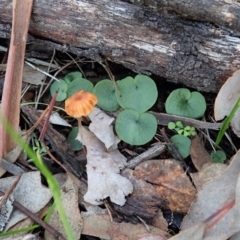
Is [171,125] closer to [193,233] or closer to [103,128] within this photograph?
[103,128]

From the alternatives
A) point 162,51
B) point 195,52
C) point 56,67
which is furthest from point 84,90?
point 195,52

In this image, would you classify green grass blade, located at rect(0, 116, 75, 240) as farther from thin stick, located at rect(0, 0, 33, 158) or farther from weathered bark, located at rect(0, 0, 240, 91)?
weathered bark, located at rect(0, 0, 240, 91)

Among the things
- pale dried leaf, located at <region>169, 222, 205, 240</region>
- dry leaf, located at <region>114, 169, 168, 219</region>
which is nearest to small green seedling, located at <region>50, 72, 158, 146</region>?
dry leaf, located at <region>114, 169, 168, 219</region>

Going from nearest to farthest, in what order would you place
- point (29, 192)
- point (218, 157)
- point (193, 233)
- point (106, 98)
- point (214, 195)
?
1. point (193, 233)
2. point (214, 195)
3. point (29, 192)
4. point (218, 157)
5. point (106, 98)

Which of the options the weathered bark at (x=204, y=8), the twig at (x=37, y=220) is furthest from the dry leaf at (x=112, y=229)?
the weathered bark at (x=204, y=8)

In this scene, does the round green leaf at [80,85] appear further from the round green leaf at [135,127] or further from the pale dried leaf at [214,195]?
the pale dried leaf at [214,195]

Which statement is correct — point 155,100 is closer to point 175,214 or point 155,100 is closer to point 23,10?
point 175,214

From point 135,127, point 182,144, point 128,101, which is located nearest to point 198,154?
point 182,144
